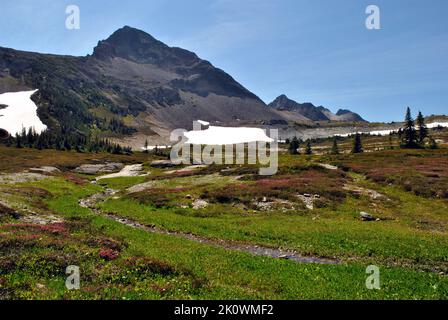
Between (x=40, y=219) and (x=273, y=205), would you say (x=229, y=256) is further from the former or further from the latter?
(x=273, y=205)

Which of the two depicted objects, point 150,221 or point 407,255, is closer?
point 407,255

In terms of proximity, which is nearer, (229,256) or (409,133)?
(229,256)

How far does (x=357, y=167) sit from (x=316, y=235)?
5434cm

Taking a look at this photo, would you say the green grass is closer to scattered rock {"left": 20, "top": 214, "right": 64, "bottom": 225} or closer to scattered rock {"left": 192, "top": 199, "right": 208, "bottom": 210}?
scattered rock {"left": 20, "top": 214, "right": 64, "bottom": 225}

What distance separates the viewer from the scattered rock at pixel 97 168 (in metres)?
125

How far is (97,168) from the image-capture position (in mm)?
131625

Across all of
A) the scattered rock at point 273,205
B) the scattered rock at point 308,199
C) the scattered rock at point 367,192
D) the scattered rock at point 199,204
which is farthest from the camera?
the scattered rock at point 367,192

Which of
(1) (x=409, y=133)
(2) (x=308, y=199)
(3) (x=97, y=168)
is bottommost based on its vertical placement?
(3) (x=97, y=168)

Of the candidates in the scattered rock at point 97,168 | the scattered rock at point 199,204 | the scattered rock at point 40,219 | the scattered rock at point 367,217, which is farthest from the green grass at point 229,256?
the scattered rock at point 97,168

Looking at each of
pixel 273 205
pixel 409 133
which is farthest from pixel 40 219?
pixel 409 133

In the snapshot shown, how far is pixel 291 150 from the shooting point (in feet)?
542

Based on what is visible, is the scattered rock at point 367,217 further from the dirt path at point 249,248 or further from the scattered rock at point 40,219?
the scattered rock at point 40,219
